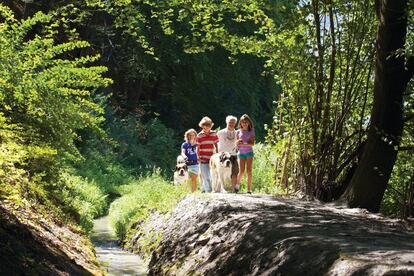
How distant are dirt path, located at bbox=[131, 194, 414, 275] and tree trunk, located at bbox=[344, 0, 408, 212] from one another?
0.57 metres

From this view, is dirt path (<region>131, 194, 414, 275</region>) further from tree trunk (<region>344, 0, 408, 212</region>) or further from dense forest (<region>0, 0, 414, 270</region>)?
dense forest (<region>0, 0, 414, 270</region>)

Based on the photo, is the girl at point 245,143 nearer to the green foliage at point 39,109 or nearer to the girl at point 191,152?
the girl at point 191,152

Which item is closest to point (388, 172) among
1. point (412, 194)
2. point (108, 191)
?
point (412, 194)

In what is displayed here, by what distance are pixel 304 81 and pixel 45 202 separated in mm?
4956

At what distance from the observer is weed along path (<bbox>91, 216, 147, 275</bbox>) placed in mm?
10359

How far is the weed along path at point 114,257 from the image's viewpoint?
34.0 ft

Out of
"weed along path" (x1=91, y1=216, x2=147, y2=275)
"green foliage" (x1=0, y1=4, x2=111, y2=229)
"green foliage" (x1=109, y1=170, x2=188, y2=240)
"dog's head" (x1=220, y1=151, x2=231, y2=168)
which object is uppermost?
"green foliage" (x1=0, y1=4, x2=111, y2=229)

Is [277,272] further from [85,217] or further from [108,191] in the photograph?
[108,191]

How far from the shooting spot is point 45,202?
9.12 m

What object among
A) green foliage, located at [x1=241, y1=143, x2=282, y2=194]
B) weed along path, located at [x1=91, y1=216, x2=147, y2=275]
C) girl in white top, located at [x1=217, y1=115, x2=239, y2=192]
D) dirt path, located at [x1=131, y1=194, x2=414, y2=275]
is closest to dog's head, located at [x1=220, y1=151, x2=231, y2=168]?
girl in white top, located at [x1=217, y1=115, x2=239, y2=192]

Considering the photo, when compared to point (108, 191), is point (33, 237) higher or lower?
higher

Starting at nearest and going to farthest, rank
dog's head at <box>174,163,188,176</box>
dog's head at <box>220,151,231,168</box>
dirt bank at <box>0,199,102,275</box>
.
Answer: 1. dirt bank at <box>0,199,102,275</box>
2. dog's head at <box>220,151,231,168</box>
3. dog's head at <box>174,163,188,176</box>

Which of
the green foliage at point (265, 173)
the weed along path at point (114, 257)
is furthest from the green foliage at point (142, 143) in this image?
the weed along path at point (114, 257)

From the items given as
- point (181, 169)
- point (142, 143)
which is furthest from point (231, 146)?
point (142, 143)
